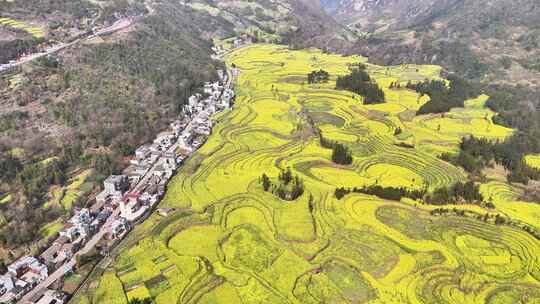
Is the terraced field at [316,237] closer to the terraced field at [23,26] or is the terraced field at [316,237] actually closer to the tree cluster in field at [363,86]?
the tree cluster in field at [363,86]

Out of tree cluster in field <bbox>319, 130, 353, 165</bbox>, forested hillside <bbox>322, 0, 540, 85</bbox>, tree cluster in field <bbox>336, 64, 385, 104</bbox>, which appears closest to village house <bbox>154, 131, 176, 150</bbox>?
tree cluster in field <bbox>319, 130, 353, 165</bbox>

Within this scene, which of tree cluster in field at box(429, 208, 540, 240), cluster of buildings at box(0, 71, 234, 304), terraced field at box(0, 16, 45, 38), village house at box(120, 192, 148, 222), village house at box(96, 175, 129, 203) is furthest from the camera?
terraced field at box(0, 16, 45, 38)

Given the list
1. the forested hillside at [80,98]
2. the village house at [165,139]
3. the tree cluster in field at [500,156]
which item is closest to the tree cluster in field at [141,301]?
the forested hillside at [80,98]

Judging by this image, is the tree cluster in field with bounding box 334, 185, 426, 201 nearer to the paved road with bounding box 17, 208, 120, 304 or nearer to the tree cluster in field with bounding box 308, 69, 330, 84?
the paved road with bounding box 17, 208, 120, 304

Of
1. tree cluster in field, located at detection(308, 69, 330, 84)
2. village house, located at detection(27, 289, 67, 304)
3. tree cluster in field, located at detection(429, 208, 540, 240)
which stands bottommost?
village house, located at detection(27, 289, 67, 304)

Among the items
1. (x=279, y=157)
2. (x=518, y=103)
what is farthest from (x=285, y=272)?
(x=518, y=103)
